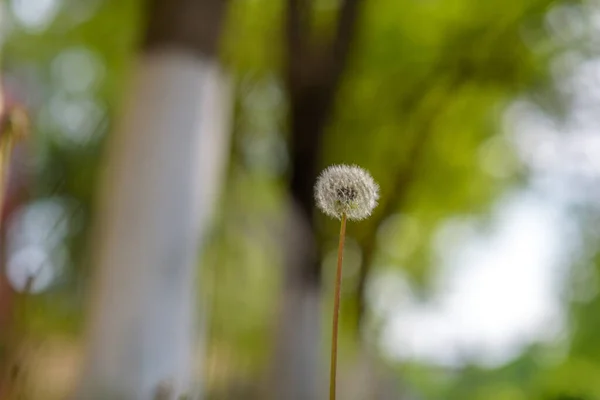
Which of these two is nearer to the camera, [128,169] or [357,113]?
[128,169]

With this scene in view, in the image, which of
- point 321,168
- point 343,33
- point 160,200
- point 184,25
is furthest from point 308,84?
point 321,168

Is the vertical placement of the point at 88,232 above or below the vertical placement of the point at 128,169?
below

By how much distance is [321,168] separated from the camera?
1082 millimetres

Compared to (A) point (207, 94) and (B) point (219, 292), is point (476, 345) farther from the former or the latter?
(A) point (207, 94)

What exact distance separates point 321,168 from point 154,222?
27.4 inches

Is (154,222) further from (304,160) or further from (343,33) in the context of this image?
(343,33)

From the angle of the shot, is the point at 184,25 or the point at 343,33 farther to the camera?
the point at 343,33

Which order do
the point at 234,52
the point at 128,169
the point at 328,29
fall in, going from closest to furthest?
1. the point at 128,169
2. the point at 328,29
3. the point at 234,52

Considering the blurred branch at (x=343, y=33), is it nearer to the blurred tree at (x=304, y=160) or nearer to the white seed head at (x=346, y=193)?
the blurred tree at (x=304, y=160)

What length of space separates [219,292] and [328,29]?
1405 mm

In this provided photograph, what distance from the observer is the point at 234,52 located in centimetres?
268

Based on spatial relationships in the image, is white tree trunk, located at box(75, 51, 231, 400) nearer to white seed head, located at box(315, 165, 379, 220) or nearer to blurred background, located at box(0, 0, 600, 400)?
blurred background, located at box(0, 0, 600, 400)

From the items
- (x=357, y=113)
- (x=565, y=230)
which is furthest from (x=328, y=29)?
(x=565, y=230)

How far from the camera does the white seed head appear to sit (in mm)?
325
